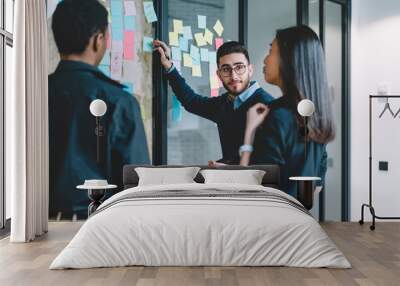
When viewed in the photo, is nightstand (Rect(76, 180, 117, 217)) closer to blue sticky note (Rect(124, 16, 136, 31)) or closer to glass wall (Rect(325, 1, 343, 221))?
blue sticky note (Rect(124, 16, 136, 31))

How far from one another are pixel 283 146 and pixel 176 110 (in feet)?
4.54

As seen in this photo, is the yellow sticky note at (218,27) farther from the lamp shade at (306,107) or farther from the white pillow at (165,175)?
the white pillow at (165,175)

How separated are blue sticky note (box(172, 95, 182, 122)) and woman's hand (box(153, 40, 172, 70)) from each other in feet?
1.32

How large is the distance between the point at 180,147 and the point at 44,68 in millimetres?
1912

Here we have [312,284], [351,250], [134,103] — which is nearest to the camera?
[312,284]

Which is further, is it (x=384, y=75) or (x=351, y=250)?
(x=384, y=75)

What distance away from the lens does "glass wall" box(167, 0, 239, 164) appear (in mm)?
7223

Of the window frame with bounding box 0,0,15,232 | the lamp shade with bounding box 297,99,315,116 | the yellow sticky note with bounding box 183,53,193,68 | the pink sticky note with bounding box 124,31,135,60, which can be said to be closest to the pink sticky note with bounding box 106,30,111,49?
the pink sticky note with bounding box 124,31,135,60

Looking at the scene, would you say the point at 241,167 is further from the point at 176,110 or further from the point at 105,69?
the point at 105,69

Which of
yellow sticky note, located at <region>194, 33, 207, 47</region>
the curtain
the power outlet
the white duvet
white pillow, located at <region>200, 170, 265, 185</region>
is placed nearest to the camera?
the white duvet

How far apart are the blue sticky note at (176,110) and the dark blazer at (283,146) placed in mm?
977

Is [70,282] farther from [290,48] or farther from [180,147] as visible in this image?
[290,48]

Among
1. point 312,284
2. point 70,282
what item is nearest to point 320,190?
point 312,284

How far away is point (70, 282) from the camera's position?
12.7 feet
